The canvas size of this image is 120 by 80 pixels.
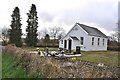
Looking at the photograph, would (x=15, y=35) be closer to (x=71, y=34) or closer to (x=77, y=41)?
(x=71, y=34)

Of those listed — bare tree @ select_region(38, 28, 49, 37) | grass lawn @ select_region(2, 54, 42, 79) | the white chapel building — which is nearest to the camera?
grass lawn @ select_region(2, 54, 42, 79)

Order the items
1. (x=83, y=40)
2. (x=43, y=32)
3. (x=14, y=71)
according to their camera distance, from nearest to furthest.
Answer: (x=14, y=71)
(x=83, y=40)
(x=43, y=32)

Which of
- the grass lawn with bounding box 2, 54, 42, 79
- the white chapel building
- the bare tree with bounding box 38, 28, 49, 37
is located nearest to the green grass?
the grass lawn with bounding box 2, 54, 42, 79

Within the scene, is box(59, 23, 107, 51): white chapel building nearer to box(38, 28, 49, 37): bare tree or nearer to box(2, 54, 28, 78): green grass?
box(2, 54, 28, 78): green grass

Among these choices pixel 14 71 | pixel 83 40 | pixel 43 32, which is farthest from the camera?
pixel 43 32

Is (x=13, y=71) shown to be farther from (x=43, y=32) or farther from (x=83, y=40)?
(x=43, y=32)

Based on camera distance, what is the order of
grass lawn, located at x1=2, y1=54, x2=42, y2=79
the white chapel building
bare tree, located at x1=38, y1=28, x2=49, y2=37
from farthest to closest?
1. bare tree, located at x1=38, y1=28, x2=49, y2=37
2. the white chapel building
3. grass lawn, located at x1=2, y1=54, x2=42, y2=79

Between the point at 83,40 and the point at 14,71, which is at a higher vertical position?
the point at 83,40

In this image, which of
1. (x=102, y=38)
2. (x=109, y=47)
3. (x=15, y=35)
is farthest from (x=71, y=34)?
(x=15, y=35)

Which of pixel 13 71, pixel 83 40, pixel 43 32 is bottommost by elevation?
pixel 13 71

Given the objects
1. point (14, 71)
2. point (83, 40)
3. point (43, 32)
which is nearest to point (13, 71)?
point (14, 71)

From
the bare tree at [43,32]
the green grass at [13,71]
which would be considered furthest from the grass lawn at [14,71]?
the bare tree at [43,32]

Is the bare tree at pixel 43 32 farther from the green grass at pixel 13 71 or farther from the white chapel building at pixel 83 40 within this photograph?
the green grass at pixel 13 71

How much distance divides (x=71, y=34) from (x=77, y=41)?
2.45 meters
